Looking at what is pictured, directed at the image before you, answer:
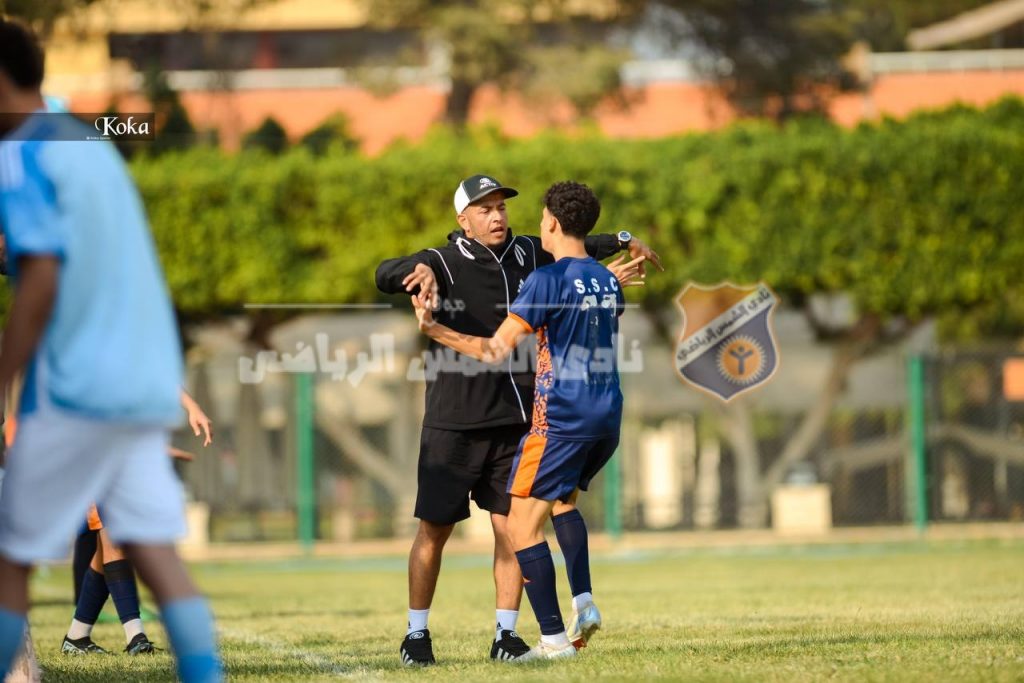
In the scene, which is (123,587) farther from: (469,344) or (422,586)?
Answer: (469,344)

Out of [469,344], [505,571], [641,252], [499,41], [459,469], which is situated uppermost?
[499,41]

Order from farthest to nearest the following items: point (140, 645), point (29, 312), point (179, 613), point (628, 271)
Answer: point (140, 645) < point (628, 271) < point (179, 613) < point (29, 312)

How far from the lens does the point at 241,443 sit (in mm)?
23859

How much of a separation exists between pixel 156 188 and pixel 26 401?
65.1ft

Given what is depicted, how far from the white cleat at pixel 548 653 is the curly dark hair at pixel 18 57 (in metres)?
3.49


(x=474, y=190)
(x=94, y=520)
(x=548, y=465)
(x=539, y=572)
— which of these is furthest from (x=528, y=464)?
(x=94, y=520)

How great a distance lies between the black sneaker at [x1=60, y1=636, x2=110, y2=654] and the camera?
841 cm

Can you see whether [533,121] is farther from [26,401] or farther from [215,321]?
[26,401]

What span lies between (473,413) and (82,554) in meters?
3.19

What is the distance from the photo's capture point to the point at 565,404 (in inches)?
280

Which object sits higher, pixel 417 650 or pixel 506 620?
pixel 506 620

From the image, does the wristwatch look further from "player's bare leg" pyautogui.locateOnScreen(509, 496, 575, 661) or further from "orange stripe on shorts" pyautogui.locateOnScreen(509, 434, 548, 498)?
"player's bare leg" pyautogui.locateOnScreen(509, 496, 575, 661)

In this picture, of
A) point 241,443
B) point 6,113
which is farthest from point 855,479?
point 6,113

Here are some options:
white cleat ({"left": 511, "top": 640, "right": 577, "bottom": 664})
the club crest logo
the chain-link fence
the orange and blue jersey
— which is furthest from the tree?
white cleat ({"left": 511, "top": 640, "right": 577, "bottom": 664})
